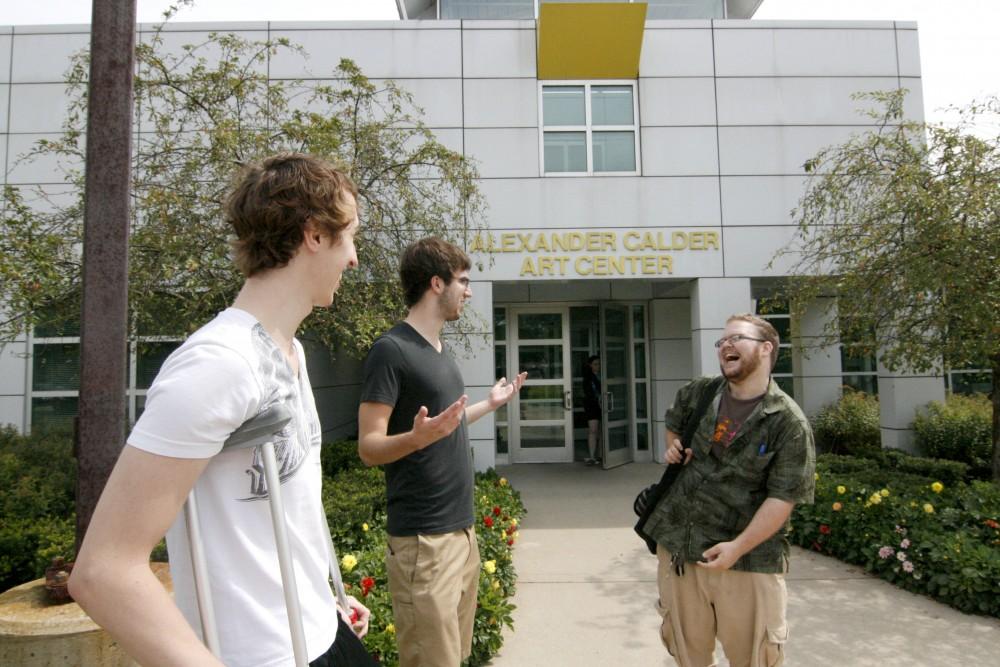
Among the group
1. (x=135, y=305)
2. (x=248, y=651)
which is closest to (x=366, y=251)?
→ (x=135, y=305)

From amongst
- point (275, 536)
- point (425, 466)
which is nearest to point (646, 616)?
point (425, 466)

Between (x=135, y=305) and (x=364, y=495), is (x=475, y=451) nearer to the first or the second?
(x=364, y=495)

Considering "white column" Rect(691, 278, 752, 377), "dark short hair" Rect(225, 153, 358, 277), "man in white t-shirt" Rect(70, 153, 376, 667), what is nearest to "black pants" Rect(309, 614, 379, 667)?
"man in white t-shirt" Rect(70, 153, 376, 667)

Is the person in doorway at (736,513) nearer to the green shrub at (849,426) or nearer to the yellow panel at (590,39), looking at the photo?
the yellow panel at (590,39)

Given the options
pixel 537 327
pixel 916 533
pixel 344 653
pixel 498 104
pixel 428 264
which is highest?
pixel 498 104

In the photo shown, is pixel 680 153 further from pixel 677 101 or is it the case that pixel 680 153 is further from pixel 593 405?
pixel 593 405

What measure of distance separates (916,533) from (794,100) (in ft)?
21.5

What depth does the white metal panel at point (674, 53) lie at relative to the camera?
→ 8938 millimetres

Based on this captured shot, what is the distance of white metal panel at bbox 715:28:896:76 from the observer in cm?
899

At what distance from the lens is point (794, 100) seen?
8.98 m

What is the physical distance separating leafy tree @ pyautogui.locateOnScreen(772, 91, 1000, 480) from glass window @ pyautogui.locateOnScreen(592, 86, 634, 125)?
3.03 meters

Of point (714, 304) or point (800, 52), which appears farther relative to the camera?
point (800, 52)

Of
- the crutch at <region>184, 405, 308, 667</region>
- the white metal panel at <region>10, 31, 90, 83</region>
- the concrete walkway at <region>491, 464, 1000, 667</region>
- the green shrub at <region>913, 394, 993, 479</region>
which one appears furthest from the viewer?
the white metal panel at <region>10, 31, 90, 83</region>

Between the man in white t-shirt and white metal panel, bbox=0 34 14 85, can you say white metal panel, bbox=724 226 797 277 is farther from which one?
white metal panel, bbox=0 34 14 85
